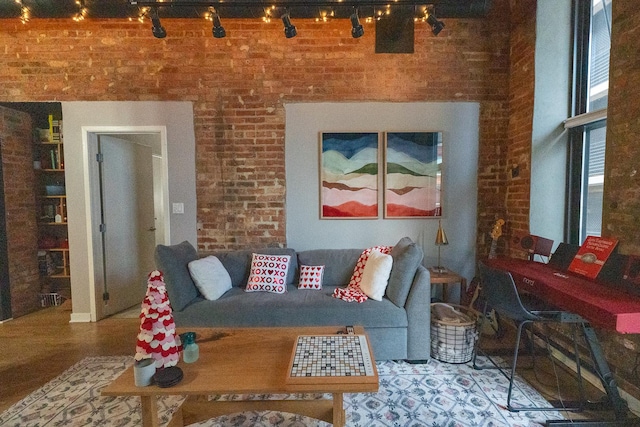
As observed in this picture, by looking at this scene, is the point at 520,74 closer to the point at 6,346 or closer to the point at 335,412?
the point at 335,412

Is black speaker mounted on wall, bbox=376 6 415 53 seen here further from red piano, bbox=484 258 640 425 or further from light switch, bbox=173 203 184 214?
light switch, bbox=173 203 184 214

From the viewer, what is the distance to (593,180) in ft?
8.58

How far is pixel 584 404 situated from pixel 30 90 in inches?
221

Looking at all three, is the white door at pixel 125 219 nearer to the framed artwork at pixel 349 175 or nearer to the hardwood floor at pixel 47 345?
the hardwood floor at pixel 47 345

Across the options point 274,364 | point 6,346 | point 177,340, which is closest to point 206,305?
point 177,340

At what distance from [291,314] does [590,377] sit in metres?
2.30

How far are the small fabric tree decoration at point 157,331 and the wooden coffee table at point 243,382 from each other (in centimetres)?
11

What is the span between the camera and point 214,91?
3217 millimetres

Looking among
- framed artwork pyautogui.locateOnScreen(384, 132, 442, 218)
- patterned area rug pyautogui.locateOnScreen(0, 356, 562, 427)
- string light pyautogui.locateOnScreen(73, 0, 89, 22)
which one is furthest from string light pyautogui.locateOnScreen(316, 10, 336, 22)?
patterned area rug pyautogui.locateOnScreen(0, 356, 562, 427)

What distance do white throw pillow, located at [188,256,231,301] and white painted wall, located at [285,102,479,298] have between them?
0.90 m

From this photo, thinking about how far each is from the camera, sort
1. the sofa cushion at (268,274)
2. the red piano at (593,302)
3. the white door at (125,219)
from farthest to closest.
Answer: the white door at (125,219) < the sofa cushion at (268,274) < the red piano at (593,302)

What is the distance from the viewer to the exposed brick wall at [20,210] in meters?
3.35

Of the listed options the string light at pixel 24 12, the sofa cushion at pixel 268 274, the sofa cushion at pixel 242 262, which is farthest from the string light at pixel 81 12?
the sofa cushion at pixel 268 274

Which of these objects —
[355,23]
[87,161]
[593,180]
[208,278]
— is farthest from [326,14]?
[87,161]
